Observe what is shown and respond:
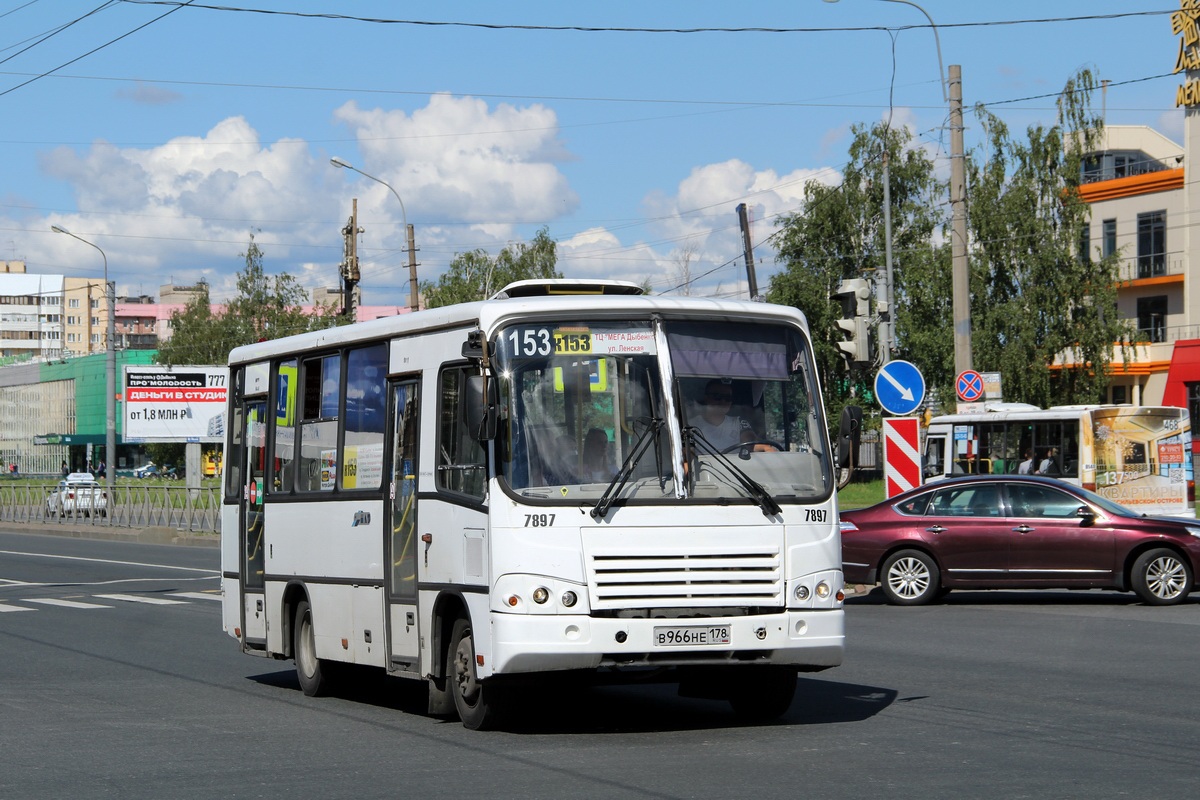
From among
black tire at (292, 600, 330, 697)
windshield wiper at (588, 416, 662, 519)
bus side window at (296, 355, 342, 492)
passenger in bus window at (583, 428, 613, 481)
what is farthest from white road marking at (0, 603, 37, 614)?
windshield wiper at (588, 416, 662, 519)

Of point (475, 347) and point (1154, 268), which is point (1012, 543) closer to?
point (475, 347)

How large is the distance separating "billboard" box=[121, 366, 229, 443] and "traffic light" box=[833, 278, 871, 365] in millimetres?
36498

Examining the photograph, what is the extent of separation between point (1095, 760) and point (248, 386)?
7620 mm

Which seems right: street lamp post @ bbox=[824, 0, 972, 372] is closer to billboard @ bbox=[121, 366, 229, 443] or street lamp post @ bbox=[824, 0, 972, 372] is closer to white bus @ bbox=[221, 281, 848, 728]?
white bus @ bbox=[221, 281, 848, 728]

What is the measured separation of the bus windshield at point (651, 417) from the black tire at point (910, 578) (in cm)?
989

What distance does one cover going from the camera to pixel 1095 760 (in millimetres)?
8531

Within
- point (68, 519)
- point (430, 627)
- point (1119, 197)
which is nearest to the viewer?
point (430, 627)

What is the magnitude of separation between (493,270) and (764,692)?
7843cm

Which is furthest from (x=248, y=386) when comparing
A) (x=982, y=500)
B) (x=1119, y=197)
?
(x=1119, y=197)

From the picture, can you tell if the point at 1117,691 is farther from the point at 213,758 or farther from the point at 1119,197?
the point at 1119,197

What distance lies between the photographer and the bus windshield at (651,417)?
9.55m

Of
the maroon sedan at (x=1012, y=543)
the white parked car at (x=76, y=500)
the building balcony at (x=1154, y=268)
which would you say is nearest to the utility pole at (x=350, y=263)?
the white parked car at (x=76, y=500)

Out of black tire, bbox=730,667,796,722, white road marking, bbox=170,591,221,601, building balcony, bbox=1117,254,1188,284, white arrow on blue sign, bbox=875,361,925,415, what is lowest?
white road marking, bbox=170,591,221,601

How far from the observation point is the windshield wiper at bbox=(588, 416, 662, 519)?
938 cm
